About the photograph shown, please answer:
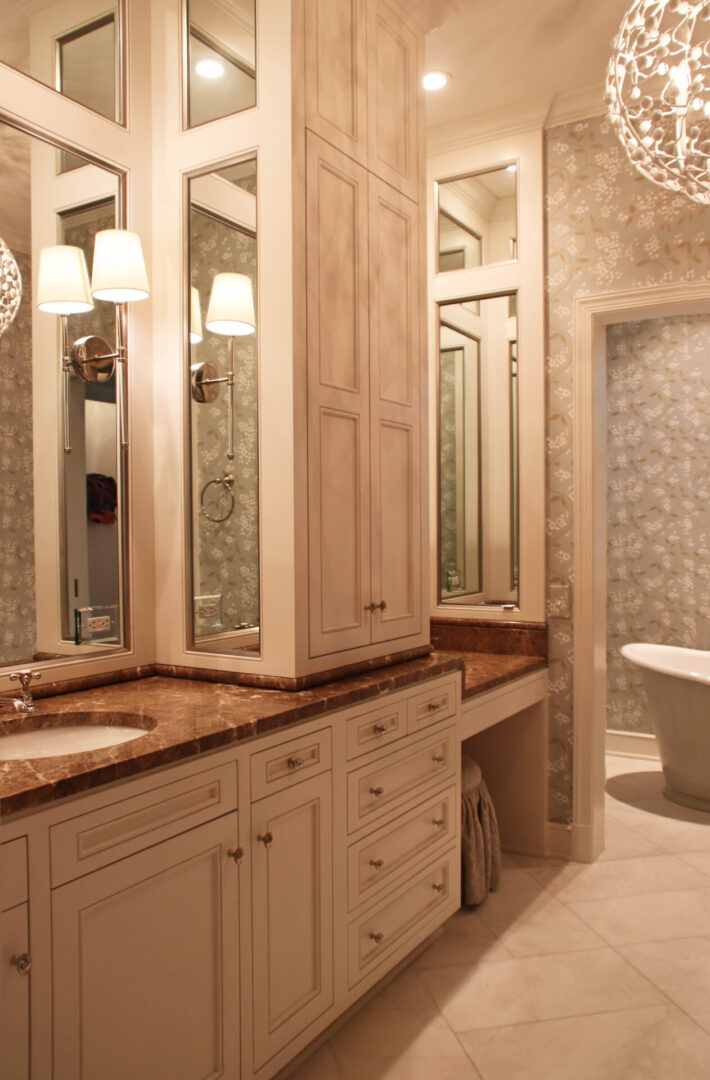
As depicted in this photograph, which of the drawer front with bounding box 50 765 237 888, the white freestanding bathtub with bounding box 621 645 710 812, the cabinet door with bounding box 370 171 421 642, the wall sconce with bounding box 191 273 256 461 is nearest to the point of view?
the drawer front with bounding box 50 765 237 888

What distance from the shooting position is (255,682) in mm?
2104

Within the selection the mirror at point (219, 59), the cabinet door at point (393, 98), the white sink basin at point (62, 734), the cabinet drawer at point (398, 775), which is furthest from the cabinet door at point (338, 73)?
the cabinet drawer at point (398, 775)

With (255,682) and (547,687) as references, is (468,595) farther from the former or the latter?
(255,682)

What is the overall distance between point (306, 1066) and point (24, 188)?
7.40ft

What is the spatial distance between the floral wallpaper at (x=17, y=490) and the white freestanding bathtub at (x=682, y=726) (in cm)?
300

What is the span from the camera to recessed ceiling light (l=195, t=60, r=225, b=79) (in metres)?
2.19

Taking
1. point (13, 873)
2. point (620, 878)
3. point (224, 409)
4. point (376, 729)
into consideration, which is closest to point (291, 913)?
→ point (376, 729)

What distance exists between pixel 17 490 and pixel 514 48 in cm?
236

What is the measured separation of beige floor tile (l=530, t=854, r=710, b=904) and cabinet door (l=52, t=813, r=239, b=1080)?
5.58 feet

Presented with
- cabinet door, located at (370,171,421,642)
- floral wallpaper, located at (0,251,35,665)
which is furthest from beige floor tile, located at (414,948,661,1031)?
floral wallpaper, located at (0,251,35,665)

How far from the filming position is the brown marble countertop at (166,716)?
130 cm

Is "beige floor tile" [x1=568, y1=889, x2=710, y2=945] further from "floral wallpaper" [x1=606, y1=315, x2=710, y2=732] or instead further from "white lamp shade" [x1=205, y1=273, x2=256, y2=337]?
"white lamp shade" [x1=205, y1=273, x2=256, y2=337]

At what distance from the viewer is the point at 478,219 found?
3406 millimetres

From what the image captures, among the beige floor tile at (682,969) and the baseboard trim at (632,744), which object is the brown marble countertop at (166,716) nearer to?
the beige floor tile at (682,969)
